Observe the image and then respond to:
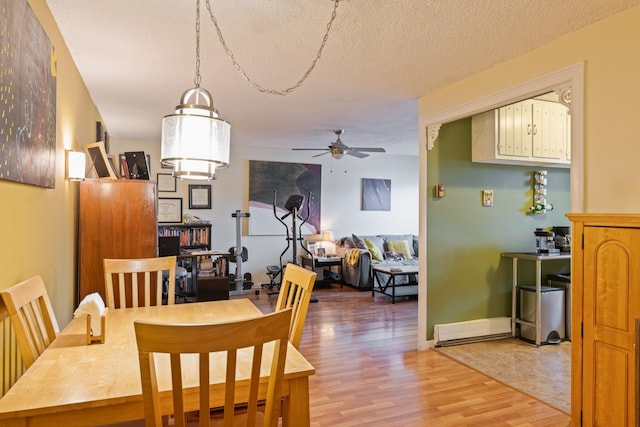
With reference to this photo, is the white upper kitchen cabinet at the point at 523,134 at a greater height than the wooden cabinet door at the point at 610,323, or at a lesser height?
greater

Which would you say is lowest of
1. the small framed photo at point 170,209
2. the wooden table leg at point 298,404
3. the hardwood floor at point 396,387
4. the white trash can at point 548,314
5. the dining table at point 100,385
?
the hardwood floor at point 396,387

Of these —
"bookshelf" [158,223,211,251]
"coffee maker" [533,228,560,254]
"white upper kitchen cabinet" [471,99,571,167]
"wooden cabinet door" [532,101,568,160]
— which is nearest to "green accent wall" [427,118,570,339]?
"white upper kitchen cabinet" [471,99,571,167]

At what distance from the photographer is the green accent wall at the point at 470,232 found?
13.0 ft

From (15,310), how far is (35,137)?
839 mm

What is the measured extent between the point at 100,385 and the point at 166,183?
548 centimetres

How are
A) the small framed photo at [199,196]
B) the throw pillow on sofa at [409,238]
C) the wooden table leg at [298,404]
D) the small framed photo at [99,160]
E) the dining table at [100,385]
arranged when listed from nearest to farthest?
the dining table at [100,385] < the wooden table leg at [298,404] < the small framed photo at [99,160] < the small framed photo at [199,196] < the throw pillow on sofa at [409,238]

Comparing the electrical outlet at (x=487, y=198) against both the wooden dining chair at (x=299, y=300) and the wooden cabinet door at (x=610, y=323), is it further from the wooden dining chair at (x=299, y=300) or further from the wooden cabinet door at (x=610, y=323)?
the wooden dining chair at (x=299, y=300)

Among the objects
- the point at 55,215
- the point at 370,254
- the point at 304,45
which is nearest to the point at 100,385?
the point at 55,215

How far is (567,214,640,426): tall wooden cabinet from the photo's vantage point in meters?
1.99

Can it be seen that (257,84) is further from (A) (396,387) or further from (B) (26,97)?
(A) (396,387)

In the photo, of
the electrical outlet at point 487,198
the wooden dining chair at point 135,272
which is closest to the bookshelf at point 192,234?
the wooden dining chair at point 135,272

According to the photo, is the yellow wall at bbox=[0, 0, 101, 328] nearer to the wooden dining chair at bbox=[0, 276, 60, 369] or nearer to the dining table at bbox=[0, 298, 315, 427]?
the wooden dining chair at bbox=[0, 276, 60, 369]

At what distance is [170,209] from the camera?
6.40 meters

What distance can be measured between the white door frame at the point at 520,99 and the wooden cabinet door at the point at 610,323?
1.40 feet
